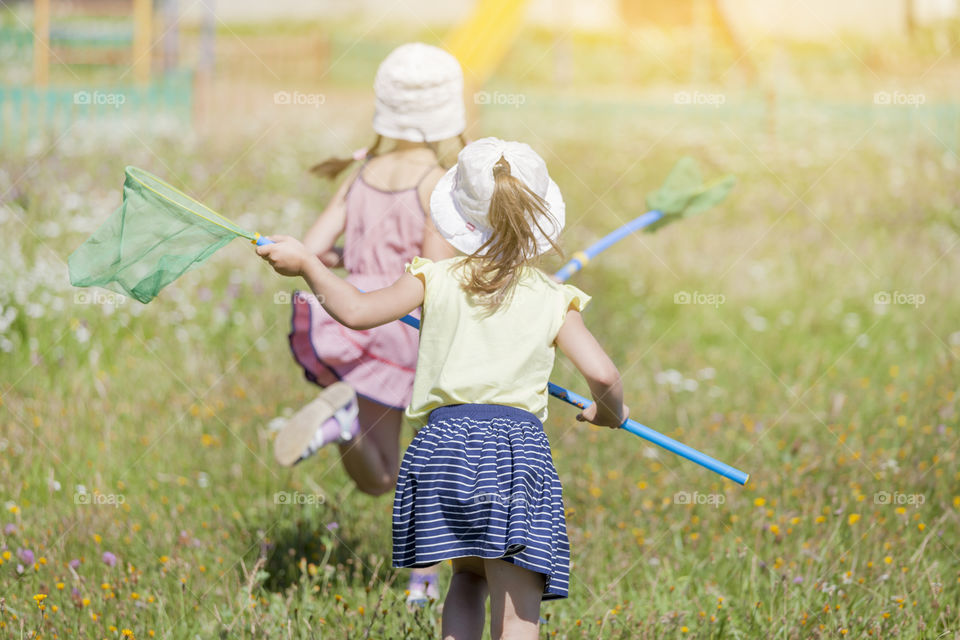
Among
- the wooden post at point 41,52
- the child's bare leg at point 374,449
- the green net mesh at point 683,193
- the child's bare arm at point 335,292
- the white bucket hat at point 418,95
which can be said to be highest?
the wooden post at point 41,52

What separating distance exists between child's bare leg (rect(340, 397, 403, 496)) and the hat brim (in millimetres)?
1104

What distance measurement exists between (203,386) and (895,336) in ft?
11.1

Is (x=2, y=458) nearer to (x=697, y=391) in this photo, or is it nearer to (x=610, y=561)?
(x=610, y=561)

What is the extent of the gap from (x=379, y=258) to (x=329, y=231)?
182mm

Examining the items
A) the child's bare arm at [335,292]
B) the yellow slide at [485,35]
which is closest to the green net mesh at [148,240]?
the child's bare arm at [335,292]

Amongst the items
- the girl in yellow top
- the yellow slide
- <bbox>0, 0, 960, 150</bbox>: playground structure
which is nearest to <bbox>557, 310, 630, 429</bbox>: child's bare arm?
the girl in yellow top

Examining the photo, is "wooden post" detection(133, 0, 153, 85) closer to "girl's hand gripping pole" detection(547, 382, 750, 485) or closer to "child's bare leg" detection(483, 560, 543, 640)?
"girl's hand gripping pole" detection(547, 382, 750, 485)

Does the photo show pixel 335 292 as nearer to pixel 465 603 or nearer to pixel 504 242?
pixel 504 242

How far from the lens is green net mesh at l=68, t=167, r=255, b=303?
237cm

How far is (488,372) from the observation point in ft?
7.47

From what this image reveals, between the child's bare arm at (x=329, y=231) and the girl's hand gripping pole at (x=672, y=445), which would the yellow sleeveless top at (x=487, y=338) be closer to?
the girl's hand gripping pole at (x=672, y=445)

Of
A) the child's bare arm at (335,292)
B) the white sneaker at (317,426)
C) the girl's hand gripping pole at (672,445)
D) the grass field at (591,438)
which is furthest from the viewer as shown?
the white sneaker at (317,426)

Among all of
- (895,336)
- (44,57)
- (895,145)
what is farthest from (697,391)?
(44,57)

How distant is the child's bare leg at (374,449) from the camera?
3279 millimetres
